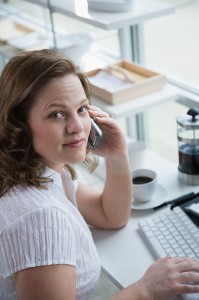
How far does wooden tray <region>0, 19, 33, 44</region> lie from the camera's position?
101 inches

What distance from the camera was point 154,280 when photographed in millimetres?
1022

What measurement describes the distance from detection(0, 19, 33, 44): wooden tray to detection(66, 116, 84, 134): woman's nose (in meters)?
1.57

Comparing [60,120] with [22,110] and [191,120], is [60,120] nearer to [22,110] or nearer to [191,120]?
[22,110]

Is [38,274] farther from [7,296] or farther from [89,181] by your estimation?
[89,181]

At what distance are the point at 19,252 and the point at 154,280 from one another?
29cm

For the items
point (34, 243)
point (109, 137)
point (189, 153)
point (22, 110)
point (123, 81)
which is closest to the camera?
point (34, 243)

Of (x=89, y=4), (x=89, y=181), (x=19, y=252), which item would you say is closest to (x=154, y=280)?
(x=19, y=252)

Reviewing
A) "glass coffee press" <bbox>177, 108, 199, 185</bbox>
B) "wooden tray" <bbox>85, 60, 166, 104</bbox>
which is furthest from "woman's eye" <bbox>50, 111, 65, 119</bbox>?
"wooden tray" <bbox>85, 60, 166, 104</bbox>

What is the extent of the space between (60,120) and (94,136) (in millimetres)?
260

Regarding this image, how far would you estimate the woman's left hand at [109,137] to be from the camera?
A: 1.34m

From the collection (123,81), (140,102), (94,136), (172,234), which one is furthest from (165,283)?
(123,81)

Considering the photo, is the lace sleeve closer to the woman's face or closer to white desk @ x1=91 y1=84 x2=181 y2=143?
the woman's face

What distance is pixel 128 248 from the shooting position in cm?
122

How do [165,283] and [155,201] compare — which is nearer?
[165,283]
